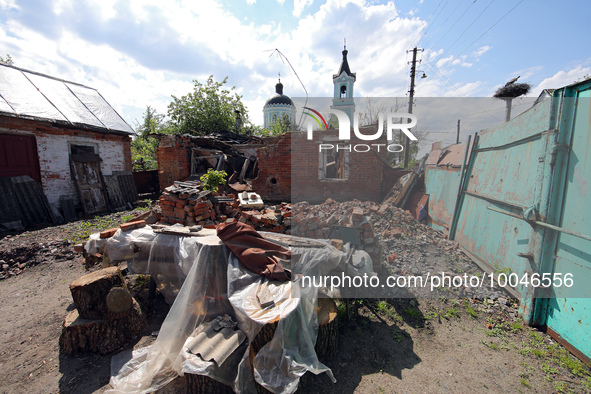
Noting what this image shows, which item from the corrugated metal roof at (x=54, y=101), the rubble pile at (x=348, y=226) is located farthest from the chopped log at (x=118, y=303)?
the corrugated metal roof at (x=54, y=101)

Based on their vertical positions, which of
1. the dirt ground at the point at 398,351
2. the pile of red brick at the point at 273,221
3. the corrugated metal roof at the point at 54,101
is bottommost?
the dirt ground at the point at 398,351

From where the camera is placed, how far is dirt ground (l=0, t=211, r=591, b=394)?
87.1 inches

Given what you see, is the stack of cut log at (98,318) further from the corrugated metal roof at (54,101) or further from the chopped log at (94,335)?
the corrugated metal roof at (54,101)

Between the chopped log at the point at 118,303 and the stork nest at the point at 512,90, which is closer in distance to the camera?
the chopped log at the point at 118,303

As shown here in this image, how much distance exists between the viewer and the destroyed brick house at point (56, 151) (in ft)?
21.2

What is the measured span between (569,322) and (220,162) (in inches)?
377

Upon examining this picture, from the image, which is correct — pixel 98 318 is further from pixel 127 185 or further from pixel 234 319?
pixel 127 185

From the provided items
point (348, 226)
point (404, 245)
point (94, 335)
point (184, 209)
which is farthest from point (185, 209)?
point (404, 245)

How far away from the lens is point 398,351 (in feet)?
8.52

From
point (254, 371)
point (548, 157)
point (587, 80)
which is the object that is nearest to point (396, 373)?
point (254, 371)

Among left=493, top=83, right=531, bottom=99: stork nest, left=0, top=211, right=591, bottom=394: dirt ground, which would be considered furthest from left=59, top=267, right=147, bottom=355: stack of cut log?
left=493, top=83, right=531, bottom=99: stork nest

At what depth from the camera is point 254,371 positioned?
1972 mm

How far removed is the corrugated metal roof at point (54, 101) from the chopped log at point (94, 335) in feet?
23.0

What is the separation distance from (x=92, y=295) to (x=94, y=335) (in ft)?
1.34
